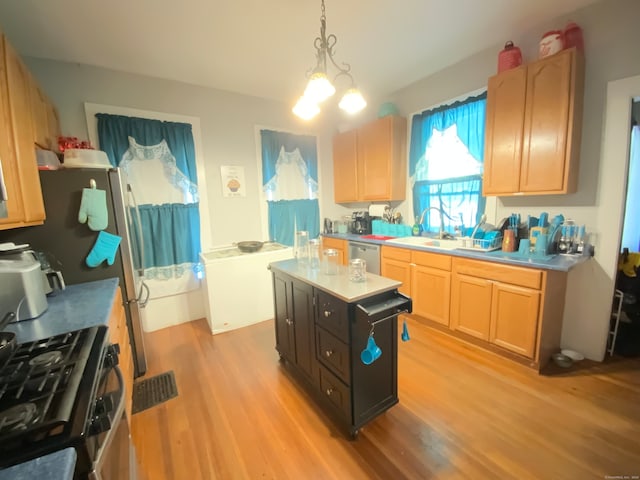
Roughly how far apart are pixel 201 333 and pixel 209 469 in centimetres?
173

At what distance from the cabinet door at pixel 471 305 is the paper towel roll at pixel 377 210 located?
146 centimetres

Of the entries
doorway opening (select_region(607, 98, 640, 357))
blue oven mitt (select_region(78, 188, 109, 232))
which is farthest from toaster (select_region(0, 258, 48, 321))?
doorway opening (select_region(607, 98, 640, 357))

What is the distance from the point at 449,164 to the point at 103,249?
3389 mm

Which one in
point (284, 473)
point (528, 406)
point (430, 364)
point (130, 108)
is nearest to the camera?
point (284, 473)

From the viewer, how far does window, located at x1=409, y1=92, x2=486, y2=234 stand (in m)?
2.88

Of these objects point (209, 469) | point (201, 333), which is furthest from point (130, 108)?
point (209, 469)

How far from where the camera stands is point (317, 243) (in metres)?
2.12

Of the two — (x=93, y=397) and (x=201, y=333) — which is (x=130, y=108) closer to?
(x=201, y=333)

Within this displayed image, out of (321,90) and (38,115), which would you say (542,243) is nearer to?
(321,90)

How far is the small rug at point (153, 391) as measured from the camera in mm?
1988

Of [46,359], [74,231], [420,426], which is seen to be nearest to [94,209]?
[74,231]

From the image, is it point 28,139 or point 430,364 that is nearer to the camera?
point 28,139

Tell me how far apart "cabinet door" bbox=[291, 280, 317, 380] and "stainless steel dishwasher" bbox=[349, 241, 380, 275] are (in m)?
1.46

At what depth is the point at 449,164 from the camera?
314cm
